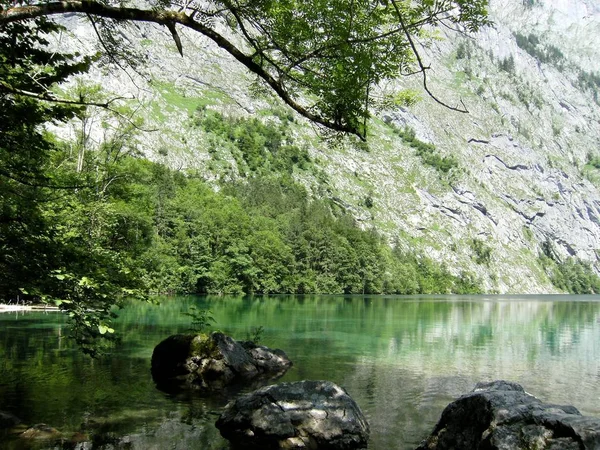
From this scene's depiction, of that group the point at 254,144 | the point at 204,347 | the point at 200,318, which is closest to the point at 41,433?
the point at 204,347

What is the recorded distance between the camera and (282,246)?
379 ft

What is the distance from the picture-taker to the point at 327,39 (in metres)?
7.77

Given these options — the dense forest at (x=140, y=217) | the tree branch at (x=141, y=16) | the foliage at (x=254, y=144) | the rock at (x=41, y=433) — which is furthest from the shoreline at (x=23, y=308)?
the foliage at (x=254, y=144)

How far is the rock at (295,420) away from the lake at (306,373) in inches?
20.6

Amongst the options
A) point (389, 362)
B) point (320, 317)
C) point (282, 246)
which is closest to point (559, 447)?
point (389, 362)

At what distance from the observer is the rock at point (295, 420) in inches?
480

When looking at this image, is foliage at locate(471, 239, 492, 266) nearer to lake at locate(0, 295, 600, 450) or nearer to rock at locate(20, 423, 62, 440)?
lake at locate(0, 295, 600, 450)

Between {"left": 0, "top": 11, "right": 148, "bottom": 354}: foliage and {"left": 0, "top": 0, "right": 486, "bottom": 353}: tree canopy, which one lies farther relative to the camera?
{"left": 0, "top": 11, "right": 148, "bottom": 354}: foliage

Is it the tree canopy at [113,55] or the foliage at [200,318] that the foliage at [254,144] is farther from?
the tree canopy at [113,55]

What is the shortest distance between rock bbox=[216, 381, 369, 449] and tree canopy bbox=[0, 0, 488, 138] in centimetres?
775

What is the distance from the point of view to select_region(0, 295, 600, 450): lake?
13383mm

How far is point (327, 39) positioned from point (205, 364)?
15.0 meters

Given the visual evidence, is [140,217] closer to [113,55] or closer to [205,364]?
[205,364]

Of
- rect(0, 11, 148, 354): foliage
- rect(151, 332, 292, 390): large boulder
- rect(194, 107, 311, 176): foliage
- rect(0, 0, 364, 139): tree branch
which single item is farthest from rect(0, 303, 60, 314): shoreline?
rect(194, 107, 311, 176): foliage
